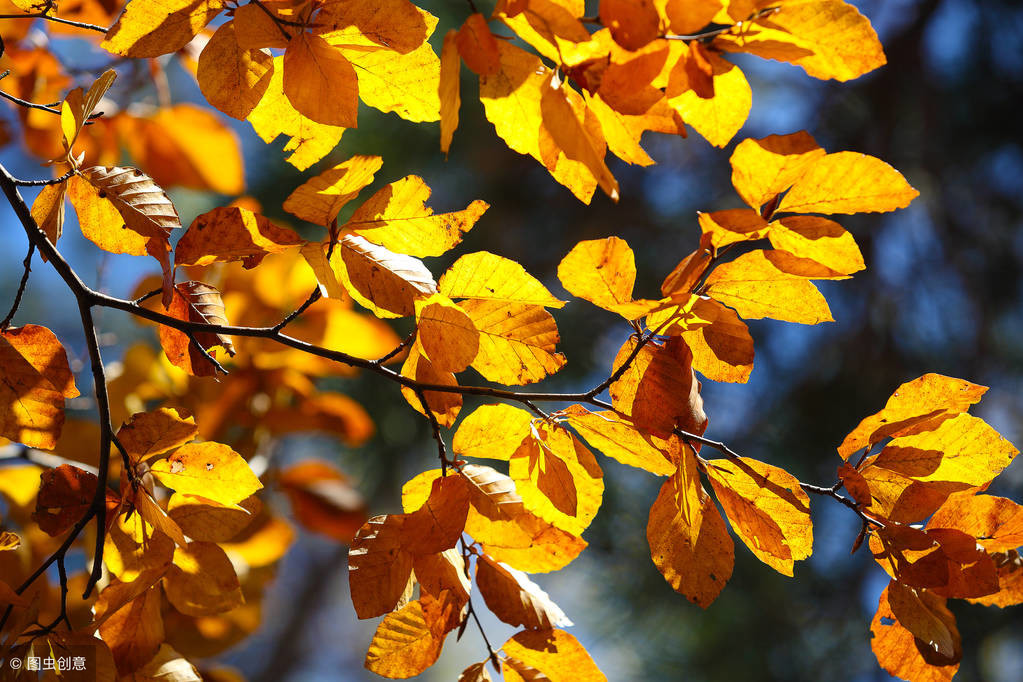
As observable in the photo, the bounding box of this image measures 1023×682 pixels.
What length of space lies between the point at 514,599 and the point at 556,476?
0.07 m

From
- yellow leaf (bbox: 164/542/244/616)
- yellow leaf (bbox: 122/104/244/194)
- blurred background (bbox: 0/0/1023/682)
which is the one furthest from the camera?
blurred background (bbox: 0/0/1023/682)

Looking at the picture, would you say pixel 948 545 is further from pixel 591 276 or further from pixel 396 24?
pixel 396 24

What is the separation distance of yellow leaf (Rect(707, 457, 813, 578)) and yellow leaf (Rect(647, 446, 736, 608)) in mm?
11

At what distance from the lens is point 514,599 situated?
338 mm

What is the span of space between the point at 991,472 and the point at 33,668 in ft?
1.37

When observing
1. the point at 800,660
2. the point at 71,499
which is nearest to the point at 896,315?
the point at 800,660

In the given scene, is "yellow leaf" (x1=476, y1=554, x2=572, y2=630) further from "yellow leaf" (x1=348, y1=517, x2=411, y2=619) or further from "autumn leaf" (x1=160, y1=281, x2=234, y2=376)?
"autumn leaf" (x1=160, y1=281, x2=234, y2=376)

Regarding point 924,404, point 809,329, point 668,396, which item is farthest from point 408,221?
point 809,329

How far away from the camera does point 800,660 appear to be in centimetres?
114

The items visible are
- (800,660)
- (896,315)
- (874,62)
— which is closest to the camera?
(874,62)

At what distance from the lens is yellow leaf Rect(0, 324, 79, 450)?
0.30m

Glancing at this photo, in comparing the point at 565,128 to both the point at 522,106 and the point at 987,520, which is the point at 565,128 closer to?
the point at 522,106

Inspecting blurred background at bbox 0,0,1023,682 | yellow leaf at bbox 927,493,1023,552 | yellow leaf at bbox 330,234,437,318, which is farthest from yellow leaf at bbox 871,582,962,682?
blurred background at bbox 0,0,1023,682

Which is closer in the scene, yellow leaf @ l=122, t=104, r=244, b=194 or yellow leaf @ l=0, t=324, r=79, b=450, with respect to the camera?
yellow leaf @ l=0, t=324, r=79, b=450
